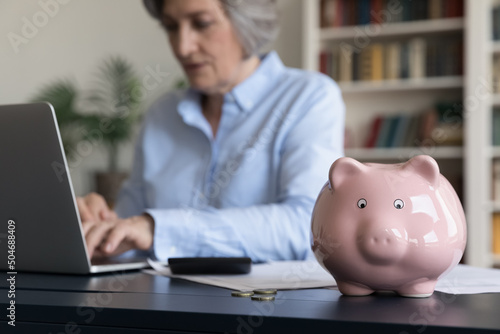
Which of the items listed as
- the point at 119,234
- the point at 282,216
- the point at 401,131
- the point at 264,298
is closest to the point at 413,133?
the point at 401,131

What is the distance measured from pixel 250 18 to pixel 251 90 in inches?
7.6

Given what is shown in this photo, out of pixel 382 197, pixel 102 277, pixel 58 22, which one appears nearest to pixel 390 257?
pixel 382 197

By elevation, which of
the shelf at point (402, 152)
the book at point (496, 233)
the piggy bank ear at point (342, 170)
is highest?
the piggy bank ear at point (342, 170)

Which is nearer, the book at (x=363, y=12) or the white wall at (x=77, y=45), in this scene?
the book at (x=363, y=12)

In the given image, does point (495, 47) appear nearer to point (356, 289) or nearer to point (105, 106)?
point (105, 106)

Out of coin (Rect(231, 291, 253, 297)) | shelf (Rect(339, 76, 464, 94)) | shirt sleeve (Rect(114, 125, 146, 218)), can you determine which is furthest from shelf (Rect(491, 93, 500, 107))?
coin (Rect(231, 291, 253, 297))

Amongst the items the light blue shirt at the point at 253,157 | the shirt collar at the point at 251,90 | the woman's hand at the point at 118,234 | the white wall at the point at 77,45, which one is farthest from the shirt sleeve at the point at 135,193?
the white wall at the point at 77,45

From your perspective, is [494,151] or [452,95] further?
[452,95]

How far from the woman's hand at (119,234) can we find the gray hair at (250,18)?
26.9 inches

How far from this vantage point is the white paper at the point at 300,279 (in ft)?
2.24

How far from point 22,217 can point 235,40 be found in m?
0.89

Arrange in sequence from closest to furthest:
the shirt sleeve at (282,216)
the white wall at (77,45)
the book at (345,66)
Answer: the shirt sleeve at (282,216) < the book at (345,66) < the white wall at (77,45)

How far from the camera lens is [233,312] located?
506mm

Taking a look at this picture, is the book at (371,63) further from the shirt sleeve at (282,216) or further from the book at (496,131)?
the shirt sleeve at (282,216)
